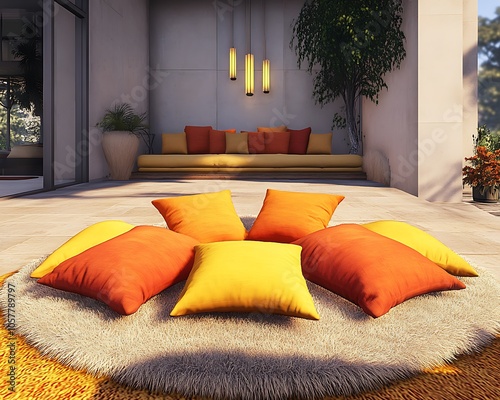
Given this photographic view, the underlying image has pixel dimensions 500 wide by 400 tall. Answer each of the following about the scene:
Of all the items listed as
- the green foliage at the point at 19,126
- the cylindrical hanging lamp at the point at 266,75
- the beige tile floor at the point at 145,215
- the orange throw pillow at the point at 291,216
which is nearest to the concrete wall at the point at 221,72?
the cylindrical hanging lamp at the point at 266,75

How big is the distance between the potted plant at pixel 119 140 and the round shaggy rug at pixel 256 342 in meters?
5.40

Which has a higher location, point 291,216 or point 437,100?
point 437,100

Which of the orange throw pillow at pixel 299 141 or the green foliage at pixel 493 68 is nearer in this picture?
the orange throw pillow at pixel 299 141

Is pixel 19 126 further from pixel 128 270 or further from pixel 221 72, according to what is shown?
pixel 128 270

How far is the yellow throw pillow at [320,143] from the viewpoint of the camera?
7.90 meters

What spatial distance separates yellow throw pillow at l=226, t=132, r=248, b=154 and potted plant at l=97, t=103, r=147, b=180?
1.68 metres

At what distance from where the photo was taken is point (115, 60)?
6.98m

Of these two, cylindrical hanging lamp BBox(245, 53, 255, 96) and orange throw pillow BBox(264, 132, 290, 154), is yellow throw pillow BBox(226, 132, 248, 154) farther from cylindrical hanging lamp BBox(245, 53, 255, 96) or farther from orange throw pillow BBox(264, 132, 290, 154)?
cylindrical hanging lamp BBox(245, 53, 255, 96)

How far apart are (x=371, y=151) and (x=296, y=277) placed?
591 cm

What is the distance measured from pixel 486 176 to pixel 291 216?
334 cm

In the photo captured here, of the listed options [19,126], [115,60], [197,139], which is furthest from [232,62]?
[19,126]

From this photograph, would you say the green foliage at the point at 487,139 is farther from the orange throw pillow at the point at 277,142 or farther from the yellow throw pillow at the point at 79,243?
the yellow throw pillow at the point at 79,243

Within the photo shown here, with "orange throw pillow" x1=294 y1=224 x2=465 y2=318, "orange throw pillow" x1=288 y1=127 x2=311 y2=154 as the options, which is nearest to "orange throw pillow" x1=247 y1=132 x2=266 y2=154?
"orange throw pillow" x1=288 y1=127 x2=311 y2=154

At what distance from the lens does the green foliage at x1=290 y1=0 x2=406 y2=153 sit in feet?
18.6
